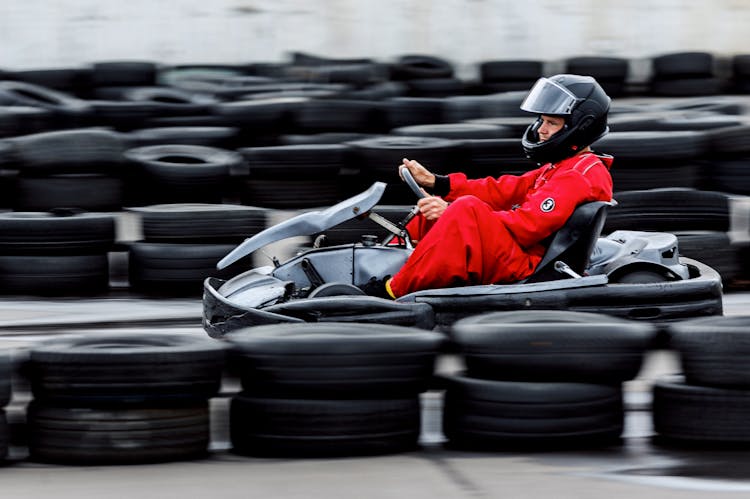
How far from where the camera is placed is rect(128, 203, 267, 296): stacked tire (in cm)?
666

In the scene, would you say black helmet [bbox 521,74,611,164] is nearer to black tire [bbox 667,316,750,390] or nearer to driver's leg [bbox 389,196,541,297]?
driver's leg [bbox 389,196,541,297]

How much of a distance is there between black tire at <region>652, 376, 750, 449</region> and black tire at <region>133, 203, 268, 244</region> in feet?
10.6

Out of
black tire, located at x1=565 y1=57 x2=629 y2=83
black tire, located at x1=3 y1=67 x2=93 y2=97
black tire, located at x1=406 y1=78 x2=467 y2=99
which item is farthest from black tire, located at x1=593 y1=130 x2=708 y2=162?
black tire, located at x1=3 y1=67 x2=93 y2=97

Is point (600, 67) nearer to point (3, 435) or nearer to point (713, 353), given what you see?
point (713, 353)

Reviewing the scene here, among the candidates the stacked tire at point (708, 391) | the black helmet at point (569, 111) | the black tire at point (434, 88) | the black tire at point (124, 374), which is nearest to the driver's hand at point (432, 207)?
the black helmet at point (569, 111)

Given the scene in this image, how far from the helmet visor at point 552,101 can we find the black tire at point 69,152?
12.7 ft

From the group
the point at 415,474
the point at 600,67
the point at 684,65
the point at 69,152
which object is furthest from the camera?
the point at 684,65

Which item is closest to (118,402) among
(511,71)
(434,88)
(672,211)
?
(672,211)

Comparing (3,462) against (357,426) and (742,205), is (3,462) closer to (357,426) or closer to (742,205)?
(357,426)

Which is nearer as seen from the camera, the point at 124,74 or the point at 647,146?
the point at 647,146

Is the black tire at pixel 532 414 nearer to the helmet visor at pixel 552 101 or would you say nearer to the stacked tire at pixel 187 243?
the helmet visor at pixel 552 101

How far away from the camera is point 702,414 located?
387 cm

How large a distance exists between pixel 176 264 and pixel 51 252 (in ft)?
2.26

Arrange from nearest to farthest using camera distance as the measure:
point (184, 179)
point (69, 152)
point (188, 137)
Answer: point (184, 179), point (69, 152), point (188, 137)
